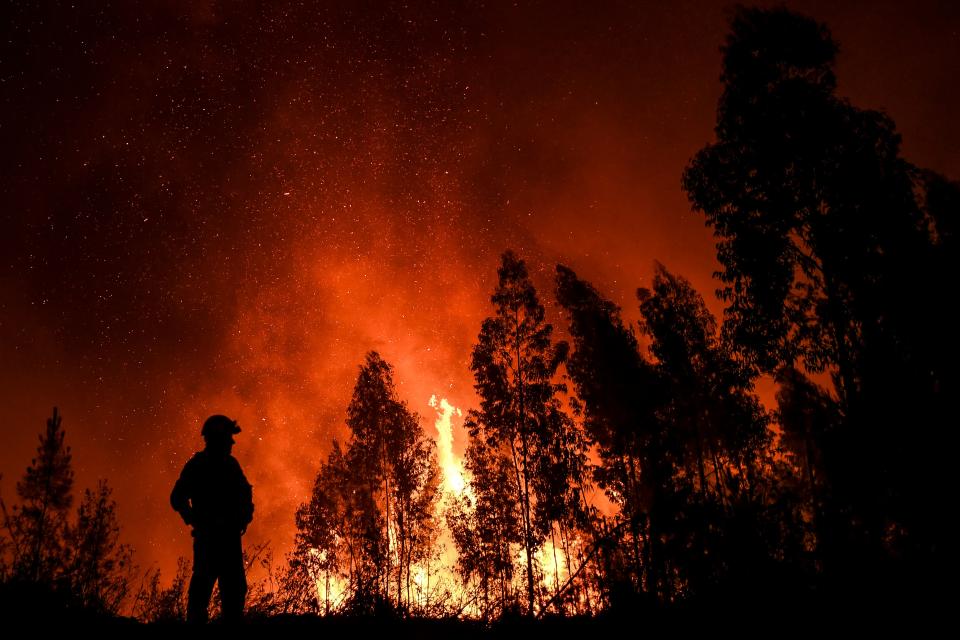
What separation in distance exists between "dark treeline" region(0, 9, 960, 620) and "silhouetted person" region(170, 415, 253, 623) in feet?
5.56

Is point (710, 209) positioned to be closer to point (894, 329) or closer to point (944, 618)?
point (894, 329)

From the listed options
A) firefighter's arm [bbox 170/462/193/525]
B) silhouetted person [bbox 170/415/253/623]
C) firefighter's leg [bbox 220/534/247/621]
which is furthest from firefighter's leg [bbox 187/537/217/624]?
firefighter's arm [bbox 170/462/193/525]

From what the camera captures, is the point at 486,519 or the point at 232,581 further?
the point at 486,519

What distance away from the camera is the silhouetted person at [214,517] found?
5742mm

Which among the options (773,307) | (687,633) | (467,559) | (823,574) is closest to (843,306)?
(773,307)

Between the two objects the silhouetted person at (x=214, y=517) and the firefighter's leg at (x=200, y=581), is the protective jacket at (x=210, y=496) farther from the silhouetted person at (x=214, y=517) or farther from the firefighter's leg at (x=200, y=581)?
the firefighter's leg at (x=200, y=581)

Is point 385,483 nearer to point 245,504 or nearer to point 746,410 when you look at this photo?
point 746,410

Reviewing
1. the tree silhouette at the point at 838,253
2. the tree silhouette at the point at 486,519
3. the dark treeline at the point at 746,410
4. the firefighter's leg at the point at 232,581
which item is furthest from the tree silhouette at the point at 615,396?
the firefighter's leg at the point at 232,581

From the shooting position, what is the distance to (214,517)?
5.86m

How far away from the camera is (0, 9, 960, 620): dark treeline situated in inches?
255

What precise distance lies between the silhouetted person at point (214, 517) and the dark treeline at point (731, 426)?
1.69 metres

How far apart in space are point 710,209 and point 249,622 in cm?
1404

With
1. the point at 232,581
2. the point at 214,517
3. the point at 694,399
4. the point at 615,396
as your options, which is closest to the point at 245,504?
the point at 214,517

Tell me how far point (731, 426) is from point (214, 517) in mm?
23445
